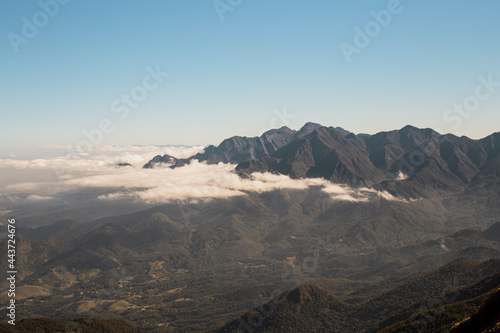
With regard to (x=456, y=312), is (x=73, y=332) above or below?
above

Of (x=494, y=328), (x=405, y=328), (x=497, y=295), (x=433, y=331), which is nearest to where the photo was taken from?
(x=494, y=328)

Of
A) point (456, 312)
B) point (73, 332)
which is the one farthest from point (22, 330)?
point (456, 312)

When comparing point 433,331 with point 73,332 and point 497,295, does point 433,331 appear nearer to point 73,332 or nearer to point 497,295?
point 497,295

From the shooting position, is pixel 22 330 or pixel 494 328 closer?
pixel 494 328

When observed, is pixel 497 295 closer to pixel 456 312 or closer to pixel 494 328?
pixel 494 328

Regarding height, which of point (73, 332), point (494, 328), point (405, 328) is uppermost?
point (494, 328)

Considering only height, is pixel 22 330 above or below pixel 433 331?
above

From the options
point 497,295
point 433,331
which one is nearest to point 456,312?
point 433,331

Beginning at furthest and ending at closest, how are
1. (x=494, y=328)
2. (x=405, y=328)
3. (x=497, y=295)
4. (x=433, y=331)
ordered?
1. (x=405, y=328)
2. (x=433, y=331)
3. (x=497, y=295)
4. (x=494, y=328)

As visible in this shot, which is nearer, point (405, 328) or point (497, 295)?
point (497, 295)
